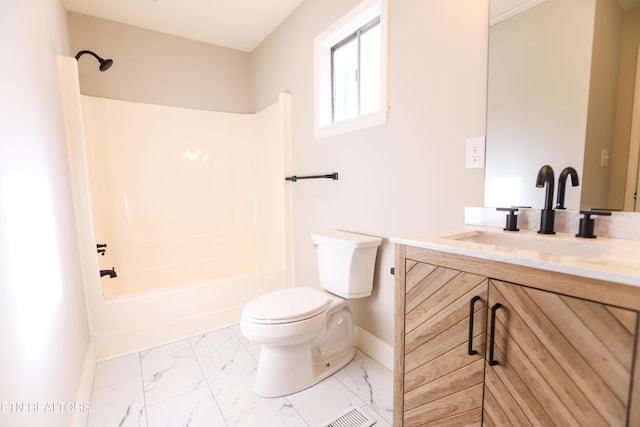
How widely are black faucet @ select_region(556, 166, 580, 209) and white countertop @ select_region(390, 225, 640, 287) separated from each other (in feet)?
0.38

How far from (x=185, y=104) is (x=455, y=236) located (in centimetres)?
265

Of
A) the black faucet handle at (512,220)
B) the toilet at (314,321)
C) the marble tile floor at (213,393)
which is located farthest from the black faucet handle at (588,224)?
the marble tile floor at (213,393)

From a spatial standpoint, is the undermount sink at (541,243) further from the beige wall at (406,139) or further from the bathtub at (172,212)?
the bathtub at (172,212)

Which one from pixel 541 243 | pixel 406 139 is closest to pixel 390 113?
pixel 406 139

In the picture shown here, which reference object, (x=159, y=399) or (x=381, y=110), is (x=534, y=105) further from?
(x=159, y=399)

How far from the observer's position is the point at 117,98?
2484mm

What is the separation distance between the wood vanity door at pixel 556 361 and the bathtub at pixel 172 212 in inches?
76.5

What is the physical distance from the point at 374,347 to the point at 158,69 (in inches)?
111

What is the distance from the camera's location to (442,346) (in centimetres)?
94

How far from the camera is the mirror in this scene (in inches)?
37.9

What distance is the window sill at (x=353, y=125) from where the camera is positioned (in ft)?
5.38

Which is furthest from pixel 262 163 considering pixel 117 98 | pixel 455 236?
pixel 455 236

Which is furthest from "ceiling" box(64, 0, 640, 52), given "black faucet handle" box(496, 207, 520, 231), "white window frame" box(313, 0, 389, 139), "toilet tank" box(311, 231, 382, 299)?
"black faucet handle" box(496, 207, 520, 231)

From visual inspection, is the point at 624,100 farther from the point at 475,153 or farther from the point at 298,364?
the point at 298,364
